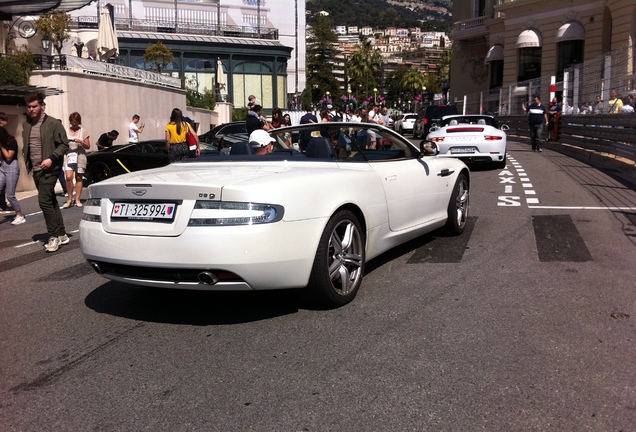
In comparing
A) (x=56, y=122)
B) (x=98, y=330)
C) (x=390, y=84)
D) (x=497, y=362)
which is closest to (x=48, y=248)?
(x=56, y=122)

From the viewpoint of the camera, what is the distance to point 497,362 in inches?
155

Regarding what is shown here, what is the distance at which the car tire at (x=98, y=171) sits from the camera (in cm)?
1499

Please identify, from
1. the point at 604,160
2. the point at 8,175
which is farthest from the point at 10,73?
the point at 604,160

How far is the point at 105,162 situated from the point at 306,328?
37.7 feet

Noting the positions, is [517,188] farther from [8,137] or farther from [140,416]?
[140,416]

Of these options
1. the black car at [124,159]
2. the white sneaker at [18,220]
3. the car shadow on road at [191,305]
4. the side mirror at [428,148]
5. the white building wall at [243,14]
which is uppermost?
the white building wall at [243,14]

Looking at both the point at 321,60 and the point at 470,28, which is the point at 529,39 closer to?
the point at 470,28

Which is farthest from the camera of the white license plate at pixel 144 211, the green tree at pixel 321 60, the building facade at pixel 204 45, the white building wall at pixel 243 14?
the green tree at pixel 321 60

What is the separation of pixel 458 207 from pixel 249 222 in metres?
3.99

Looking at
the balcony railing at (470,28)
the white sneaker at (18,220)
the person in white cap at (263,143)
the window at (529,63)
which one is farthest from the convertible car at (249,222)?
the balcony railing at (470,28)

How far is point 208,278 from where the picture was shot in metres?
4.42

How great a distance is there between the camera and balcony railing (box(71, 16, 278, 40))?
56281 millimetres

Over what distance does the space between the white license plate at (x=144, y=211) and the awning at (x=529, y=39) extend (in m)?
42.3

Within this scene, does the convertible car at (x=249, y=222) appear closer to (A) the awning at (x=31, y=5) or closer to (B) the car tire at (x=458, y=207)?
(B) the car tire at (x=458, y=207)
